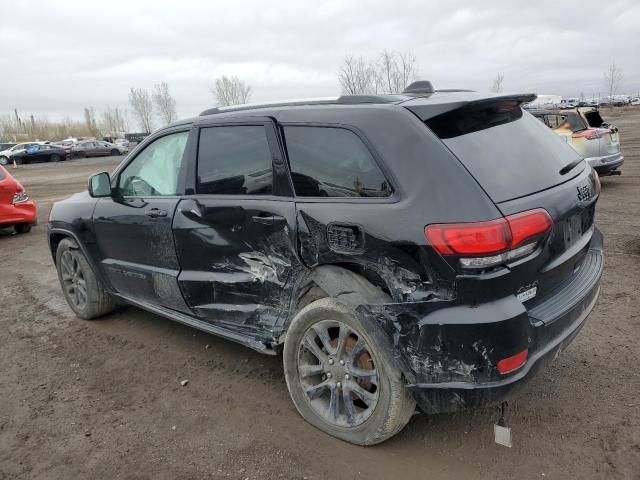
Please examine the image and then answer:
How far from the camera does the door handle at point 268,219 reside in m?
2.92

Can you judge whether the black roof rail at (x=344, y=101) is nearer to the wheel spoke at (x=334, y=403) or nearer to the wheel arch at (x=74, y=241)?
the wheel spoke at (x=334, y=403)

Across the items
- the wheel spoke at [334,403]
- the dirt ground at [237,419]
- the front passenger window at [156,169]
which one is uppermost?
the front passenger window at [156,169]

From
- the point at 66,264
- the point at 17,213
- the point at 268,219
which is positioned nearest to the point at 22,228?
the point at 17,213

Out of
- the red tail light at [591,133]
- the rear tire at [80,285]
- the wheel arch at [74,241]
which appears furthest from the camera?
the red tail light at [591,133]

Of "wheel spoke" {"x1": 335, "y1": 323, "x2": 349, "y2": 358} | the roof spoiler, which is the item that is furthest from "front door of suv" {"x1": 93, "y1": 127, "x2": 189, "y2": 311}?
the roof spoiler

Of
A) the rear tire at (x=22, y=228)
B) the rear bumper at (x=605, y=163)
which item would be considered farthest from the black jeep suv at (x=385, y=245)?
the rear bumper at (x=605, y=163)

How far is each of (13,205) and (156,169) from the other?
6.63 metres

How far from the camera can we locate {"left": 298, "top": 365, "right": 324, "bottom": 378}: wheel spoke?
2923 mm

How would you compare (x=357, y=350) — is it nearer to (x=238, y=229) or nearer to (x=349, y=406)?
(x=349, y=406)

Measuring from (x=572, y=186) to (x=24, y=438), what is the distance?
3513 millimetres

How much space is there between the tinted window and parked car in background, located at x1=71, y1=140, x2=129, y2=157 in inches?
1723

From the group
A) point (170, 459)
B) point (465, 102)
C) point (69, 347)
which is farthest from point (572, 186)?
point (69, 347)

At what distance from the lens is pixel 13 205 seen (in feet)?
29.8

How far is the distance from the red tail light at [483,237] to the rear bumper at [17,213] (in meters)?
8.96
